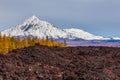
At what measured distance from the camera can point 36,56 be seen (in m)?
67.8

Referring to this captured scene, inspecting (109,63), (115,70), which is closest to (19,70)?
(115,70)

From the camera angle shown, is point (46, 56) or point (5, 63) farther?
point (46, 56)

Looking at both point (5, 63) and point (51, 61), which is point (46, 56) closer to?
point (51, 61)

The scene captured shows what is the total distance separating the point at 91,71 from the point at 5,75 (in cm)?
1021

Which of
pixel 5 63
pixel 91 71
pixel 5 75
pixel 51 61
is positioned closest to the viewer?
pixel 5 75

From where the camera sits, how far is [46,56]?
68125mm

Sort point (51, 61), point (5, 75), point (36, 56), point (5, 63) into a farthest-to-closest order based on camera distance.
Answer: point (36, 56) → point (51, 61) → point (5, 63) → point (5, 75)

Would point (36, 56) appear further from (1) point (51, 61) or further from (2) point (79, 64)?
(2) point (79, 64)

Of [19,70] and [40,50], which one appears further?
[40,50]

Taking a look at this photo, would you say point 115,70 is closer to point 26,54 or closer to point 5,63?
point 5,63

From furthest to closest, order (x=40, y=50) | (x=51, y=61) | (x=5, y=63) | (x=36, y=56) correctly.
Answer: (x=40, y=50)
(x=36, y=56)
(x=51, y=61)
(x=5, y=63)

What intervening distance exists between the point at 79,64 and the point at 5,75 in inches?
491

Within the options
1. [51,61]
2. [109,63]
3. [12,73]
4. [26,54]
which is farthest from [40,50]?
A: [12,73]

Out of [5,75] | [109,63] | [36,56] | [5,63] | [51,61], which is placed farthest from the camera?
[36,56]
